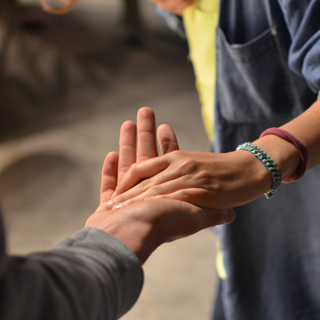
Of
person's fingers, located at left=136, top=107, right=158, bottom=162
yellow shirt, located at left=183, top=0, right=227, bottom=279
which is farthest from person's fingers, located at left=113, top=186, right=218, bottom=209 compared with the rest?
yellow shirt, located at left=183, top=0, right=227, bottom=279

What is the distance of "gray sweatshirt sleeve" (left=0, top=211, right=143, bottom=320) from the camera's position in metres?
0.26

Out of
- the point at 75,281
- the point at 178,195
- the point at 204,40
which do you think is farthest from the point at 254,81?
the point at 75,281

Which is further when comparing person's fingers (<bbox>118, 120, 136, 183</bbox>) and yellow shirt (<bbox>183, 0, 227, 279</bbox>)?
yellow shirt (<bbox>183, 0, 227, 279</bbox>)

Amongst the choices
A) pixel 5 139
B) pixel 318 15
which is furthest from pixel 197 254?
pixel 5 139

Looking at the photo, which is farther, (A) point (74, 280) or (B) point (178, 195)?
(B) point (178, 195)

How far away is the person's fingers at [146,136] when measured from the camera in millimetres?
577

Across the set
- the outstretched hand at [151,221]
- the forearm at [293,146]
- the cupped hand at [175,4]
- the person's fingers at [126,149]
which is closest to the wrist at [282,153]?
the forearm at [293,146]

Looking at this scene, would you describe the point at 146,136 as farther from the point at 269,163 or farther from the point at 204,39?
the point at 204,39

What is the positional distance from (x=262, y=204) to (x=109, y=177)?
371mm

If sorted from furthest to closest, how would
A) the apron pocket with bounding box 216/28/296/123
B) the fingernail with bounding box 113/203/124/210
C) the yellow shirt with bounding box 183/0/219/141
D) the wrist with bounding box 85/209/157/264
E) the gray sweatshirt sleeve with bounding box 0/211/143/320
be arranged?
the yellow shirt with bounding box 183/0/219/141 < the apron pocket with bounding box 216/28/296/123 < the fingernail with bounding box 113/203/124/210 < the wrist with bounding box 85/209/157/264 < the gray sweatshirt sleeve with bounding box 0/211/143/320

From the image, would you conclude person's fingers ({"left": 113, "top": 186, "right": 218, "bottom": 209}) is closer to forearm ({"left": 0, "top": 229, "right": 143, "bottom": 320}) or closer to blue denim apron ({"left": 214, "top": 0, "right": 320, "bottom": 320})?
forearm ({"left": 0, "top": 229, "right": 143, "bottom": 320})

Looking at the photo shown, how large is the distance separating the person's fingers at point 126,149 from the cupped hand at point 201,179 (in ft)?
0.21

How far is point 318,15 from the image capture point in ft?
1.70

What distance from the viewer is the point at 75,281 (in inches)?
11.8
